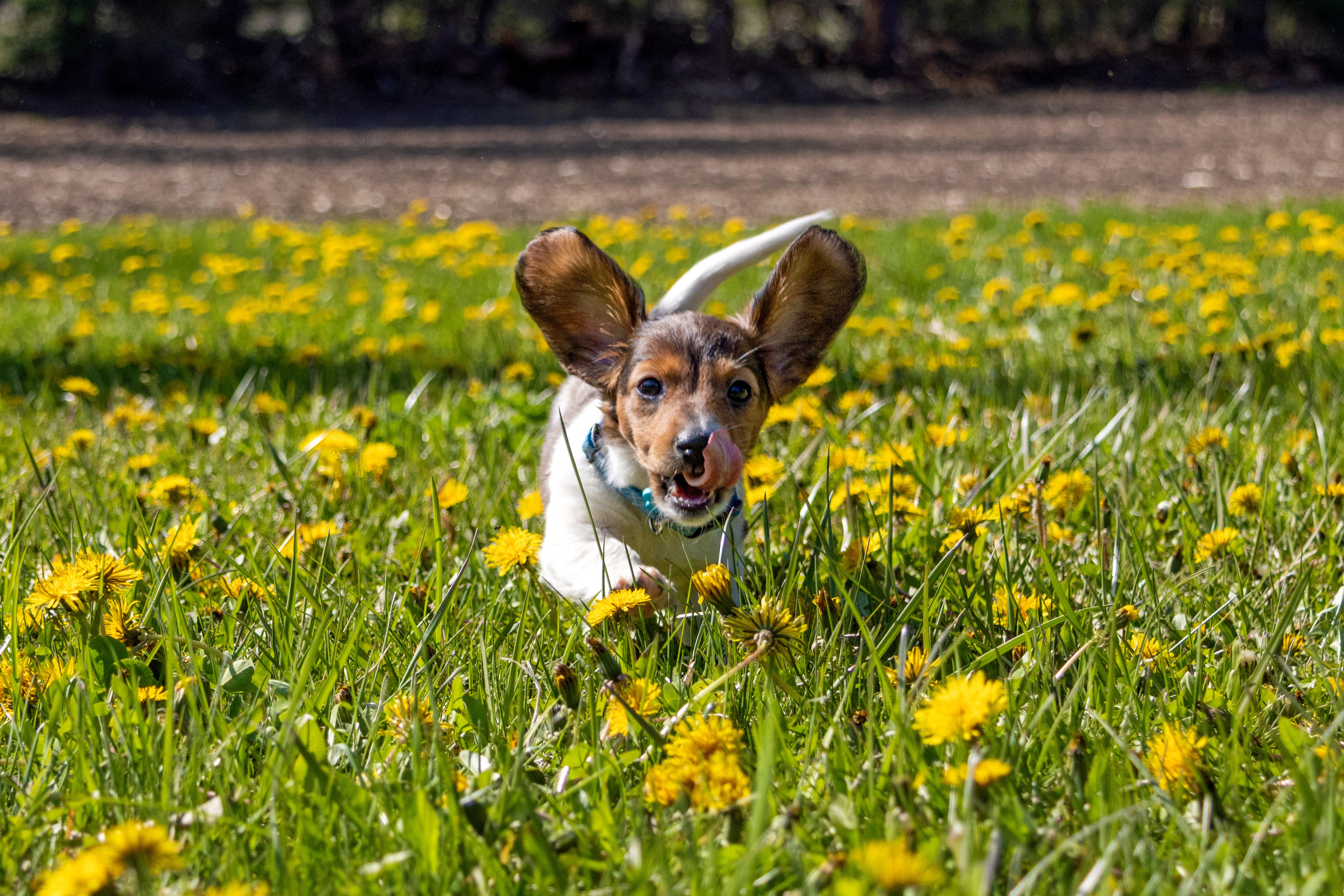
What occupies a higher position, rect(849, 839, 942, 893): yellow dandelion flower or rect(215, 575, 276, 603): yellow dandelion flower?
rect(849, 839, 942, 893): yellow dandelion flower

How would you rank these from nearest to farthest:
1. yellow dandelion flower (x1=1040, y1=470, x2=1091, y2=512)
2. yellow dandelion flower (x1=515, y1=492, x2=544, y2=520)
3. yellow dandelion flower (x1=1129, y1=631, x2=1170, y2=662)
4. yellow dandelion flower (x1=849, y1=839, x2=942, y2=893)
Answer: yellow dandelion flower (x1=849, y1=839, x2=942, y2=893)
yellow dandelion flower (x1=1129, y1=631, x2=1170, y2=662)
yellow dandelion flower (x1=1040, y1=470, x2=1091, y2=512)
yellow dandelion flower (x1=515, y1=492, x2=544, y2=520)

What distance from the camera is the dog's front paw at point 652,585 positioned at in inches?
86.0

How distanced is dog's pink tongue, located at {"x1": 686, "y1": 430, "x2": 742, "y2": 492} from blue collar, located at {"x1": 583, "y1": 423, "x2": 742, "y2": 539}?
0.18 meters

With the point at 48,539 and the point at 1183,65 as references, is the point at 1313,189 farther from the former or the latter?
the point at 1183,65

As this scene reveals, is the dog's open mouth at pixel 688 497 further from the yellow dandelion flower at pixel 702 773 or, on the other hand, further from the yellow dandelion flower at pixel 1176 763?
the yellow dandelion flower at pixel 1176 763

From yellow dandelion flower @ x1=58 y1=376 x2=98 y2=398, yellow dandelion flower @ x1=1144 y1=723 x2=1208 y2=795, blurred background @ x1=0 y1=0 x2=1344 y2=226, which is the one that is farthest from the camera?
blurred background @ x1=0 y1=0 x2=1344 y2=226

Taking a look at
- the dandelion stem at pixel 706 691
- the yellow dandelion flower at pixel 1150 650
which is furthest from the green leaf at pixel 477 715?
the yellow dandelion flower at pixel 1150 650

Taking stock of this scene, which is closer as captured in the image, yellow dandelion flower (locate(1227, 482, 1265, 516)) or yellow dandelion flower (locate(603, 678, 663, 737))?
yellow dandelion flower (locate(603, 678, 663, 737))

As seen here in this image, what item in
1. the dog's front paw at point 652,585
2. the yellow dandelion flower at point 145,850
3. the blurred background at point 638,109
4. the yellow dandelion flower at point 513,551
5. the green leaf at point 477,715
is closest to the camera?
the yellow dandelion flower at point 145,850

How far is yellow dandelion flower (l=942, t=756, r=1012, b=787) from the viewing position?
4.46 feet

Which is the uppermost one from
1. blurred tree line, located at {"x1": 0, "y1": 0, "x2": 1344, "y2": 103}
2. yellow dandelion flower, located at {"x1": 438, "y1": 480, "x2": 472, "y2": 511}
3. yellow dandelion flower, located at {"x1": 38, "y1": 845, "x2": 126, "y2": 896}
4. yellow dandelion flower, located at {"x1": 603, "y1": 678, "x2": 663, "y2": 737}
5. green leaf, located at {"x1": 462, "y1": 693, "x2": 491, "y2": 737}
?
blurred tree line, located at {"x1": 0, "y1": 0, "x2": 1344, "y2": 103}

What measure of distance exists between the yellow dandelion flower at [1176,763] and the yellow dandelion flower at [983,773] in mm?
214

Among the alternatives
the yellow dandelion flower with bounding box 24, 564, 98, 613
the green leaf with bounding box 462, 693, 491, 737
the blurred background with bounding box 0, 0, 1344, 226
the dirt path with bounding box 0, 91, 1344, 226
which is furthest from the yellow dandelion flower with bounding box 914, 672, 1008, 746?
the dirt path with bounding box 0, 91, 1344, 226

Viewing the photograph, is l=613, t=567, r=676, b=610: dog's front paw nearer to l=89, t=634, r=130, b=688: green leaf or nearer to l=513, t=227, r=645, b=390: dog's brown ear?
l=513, t=227, r=645, b=390: dog's brown ear
